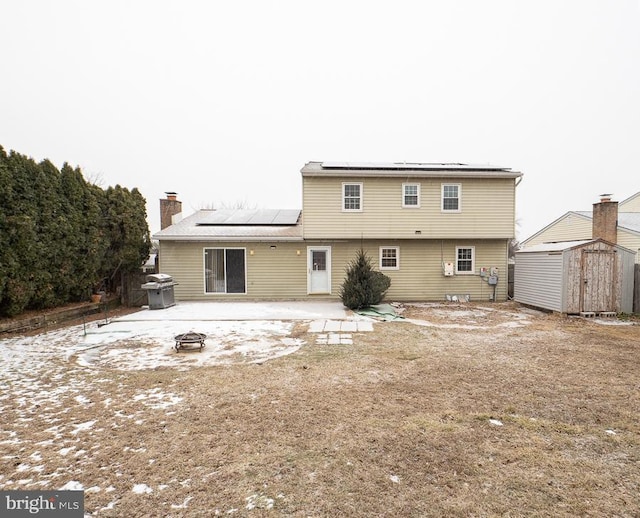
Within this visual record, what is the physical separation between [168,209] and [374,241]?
9.71 m

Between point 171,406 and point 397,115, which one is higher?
point 397,115

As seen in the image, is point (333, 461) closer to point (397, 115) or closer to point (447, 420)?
point (447, 420)

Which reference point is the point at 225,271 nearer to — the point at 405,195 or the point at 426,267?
the point at 405,195

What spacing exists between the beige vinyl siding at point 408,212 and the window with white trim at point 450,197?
0.52ft

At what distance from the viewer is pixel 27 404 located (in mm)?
4336

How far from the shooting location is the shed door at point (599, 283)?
33.4 feet

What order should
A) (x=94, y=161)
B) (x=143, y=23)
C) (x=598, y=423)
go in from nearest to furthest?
(x=598, y=423) < (x=143, y=23) < (x=94, y=161)

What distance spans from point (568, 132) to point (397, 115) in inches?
700

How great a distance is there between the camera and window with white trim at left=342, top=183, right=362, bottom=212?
43.1 feet

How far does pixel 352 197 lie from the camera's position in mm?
13180

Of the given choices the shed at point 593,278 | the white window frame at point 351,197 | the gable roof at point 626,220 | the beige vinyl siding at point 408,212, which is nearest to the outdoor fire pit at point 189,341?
the beige vinyl siding at point 408,212

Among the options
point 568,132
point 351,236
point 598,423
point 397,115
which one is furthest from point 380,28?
point 598,423

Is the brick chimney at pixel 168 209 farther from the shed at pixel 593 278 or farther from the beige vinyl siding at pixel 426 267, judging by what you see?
the shed at pixel 593 278

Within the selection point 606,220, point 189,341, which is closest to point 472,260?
point 606,220
